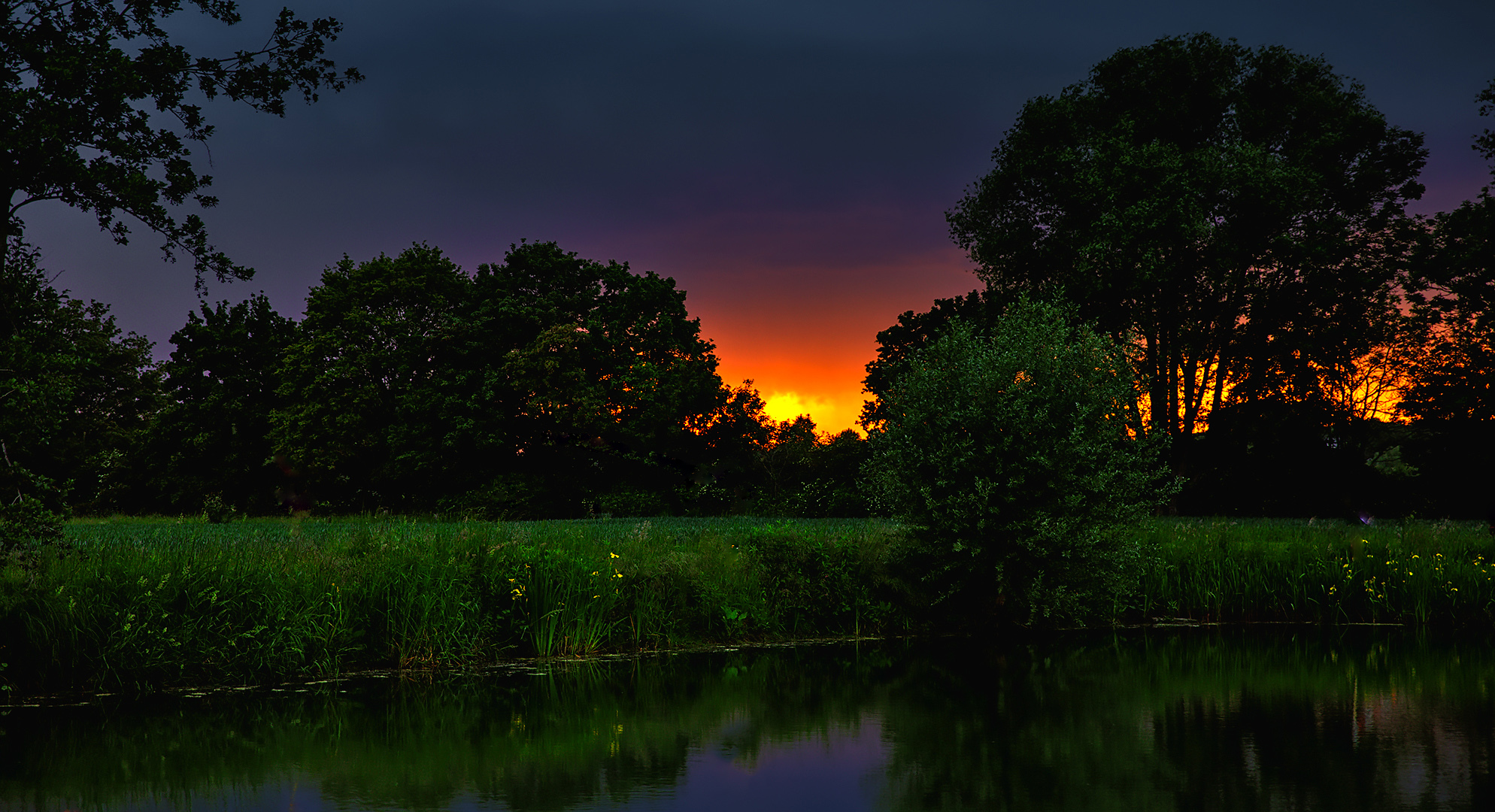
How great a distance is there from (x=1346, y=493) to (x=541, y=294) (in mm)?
38938

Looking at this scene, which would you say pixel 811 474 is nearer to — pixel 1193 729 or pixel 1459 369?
pixel 1459 369

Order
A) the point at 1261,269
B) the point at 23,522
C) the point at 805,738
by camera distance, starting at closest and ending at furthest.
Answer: the point at 805,738 → the point at 23,522 → the point at 1261,269

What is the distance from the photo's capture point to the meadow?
12.7m

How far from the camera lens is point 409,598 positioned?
14492mm

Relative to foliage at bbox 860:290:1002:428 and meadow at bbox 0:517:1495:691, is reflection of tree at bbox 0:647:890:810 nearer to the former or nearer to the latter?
meadow at bbox 0:517:1495:691

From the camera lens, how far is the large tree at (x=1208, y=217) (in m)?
38.4

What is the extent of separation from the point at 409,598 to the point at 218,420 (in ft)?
178

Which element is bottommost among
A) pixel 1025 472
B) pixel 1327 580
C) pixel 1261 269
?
pixel 1327 580

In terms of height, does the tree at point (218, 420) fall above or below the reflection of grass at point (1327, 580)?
above

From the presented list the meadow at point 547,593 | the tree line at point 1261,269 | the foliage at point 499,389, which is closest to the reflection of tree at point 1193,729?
the meadow at point 547,593

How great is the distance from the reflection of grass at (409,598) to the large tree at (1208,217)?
24.2m

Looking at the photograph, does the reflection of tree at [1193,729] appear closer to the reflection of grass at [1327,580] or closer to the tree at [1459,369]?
the reflection of grass at [1327,580]

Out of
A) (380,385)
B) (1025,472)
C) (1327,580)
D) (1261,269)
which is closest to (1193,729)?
(1025,472)

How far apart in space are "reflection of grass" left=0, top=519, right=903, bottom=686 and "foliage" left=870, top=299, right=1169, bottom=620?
1.54 metres
